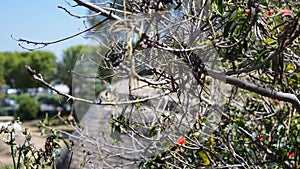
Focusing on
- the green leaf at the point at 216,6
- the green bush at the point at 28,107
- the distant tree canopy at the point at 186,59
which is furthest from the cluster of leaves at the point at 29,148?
the green bush at the point at 28,107

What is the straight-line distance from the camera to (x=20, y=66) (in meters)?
24.3

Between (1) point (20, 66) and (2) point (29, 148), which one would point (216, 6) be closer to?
(2) point (29, 148)

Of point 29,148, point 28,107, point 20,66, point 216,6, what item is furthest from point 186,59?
point 20,66

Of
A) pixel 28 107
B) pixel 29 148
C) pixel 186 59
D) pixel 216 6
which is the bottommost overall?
pixel 28 107

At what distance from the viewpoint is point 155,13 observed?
2.72 feet

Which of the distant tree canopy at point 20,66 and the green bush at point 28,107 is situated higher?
the distant tree canopy at point 20,66

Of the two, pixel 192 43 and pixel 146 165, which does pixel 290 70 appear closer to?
pixel 146 165

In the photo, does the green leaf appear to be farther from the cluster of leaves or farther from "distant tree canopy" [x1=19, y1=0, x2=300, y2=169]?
the cluster of leaves

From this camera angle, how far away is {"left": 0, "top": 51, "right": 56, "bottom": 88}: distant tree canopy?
76.4 ft

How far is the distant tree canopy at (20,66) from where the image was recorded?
23.3m

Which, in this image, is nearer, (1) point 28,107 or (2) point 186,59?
(2) point 186,59

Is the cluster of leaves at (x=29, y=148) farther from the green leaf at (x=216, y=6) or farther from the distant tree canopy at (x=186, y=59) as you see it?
the green leaf at (x=216, y=6)

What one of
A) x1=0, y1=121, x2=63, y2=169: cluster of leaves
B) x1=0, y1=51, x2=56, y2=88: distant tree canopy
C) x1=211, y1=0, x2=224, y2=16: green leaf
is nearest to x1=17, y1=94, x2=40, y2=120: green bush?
x1=0, y1=51, x2=56, y2=88: distant tree canopy

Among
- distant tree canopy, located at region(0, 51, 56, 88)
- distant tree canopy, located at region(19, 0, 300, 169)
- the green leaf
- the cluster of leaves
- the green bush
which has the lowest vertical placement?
the green bush
